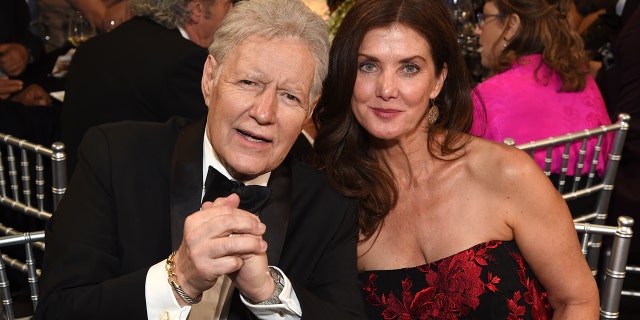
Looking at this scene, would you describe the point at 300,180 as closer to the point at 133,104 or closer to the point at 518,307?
the point at 518,307

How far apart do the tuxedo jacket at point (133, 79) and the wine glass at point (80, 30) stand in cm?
106

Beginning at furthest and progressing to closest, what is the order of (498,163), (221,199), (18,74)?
1. (18,74)
2. (498,163)
3. (221,199)

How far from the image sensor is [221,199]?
68.2 inches

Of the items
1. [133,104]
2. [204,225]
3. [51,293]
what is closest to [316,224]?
[204,225]

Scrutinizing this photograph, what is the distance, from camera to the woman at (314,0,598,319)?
7.67 feet

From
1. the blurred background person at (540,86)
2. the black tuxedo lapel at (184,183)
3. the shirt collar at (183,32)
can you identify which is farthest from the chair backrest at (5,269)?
the blurred background person at (540,86)

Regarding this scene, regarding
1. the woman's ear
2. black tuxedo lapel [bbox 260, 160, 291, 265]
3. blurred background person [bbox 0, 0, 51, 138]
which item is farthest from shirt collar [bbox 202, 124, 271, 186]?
blurred background person [bbox 0, 0, 51, 138]

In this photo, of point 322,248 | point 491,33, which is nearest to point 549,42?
point 491,33

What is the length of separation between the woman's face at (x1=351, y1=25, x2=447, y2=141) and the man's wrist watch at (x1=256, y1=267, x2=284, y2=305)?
2.09 ft

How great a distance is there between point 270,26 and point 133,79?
5.55 feet

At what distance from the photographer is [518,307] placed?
2416 millimetres

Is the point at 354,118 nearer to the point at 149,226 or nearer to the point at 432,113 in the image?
the point at 432,113

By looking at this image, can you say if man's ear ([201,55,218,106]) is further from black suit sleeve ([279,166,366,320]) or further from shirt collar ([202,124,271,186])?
black suit sleeve ([279,166,366,320])

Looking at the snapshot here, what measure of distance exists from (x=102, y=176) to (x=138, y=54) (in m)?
1.66
